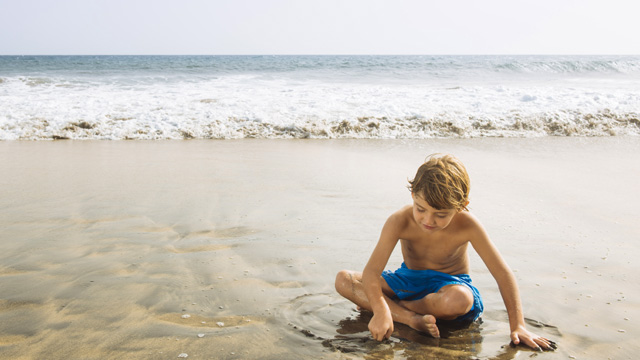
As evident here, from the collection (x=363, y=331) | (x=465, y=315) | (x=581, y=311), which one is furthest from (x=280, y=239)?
(x=581, y=311)

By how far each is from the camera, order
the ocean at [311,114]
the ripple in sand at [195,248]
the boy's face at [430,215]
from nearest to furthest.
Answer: the boy's face at [430,215] < the ripple in sand at [195,248] < the ocean at [311,114]

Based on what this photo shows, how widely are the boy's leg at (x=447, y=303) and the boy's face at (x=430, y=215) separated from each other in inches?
12.1

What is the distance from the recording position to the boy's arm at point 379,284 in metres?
2.13

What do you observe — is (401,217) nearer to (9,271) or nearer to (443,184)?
(443,184)

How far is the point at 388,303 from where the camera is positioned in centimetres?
238

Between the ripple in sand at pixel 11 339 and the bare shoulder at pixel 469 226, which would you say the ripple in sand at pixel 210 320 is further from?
the bare shoulder at pixel 469 226

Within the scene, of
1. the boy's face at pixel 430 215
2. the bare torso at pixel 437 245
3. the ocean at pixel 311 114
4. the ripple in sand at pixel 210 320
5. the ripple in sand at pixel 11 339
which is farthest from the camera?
the ocean at pixel 311 114

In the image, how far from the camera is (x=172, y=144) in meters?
7.43

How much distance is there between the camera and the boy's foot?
2158mm

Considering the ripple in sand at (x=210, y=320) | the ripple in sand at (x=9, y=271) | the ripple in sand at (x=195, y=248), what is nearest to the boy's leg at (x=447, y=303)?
the ripple in sand at (x=210, y=320)

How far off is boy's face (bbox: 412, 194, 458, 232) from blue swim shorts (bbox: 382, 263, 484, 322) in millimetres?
303

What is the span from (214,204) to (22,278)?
5.56 feet

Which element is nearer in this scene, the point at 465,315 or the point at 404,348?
the point at 404,348

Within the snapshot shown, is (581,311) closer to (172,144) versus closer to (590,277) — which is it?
(590,277)
